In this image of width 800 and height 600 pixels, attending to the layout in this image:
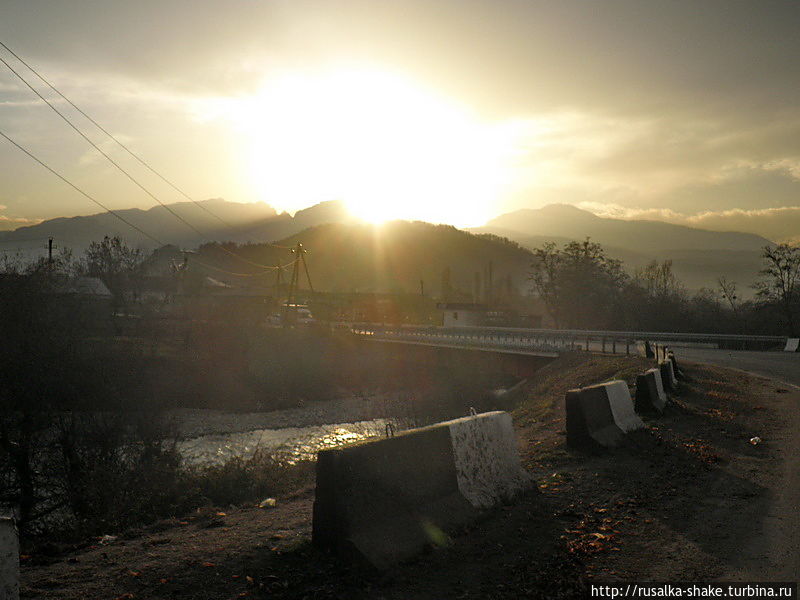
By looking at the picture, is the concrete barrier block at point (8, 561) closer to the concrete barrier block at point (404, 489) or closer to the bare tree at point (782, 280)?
the concrete barrier block at point (404, 489)

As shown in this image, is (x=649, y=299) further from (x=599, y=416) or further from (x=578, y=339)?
(x=599, y=416)

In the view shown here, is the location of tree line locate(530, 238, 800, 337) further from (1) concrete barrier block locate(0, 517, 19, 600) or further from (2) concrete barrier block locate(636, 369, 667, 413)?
(1) concrete barrier block locate(0, 517, 19, 600)

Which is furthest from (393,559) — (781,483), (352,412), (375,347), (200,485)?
(375,347)

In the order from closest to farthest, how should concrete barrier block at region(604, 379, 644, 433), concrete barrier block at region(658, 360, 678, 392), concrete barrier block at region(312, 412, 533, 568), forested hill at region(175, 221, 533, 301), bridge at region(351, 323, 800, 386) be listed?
concrete barrier block at region(312, 412, 533, 568) < concrete barrier block at region(604, 379, 644, 433) < concrete barrier block at region(658, 360, 678, 392) < bridge at region(351, 323, 800, 386) < forested hill at region(175, 221, 533, 301)

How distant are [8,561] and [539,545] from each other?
404 cm

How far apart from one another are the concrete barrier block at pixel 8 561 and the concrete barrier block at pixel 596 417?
7380mm

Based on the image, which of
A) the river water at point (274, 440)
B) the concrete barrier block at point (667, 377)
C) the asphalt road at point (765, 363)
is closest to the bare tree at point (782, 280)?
the asphalt road at point (765, 363)

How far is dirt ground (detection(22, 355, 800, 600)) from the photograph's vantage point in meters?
4.82

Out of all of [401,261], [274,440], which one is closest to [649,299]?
[274,440]

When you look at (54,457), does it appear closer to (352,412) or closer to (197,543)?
(197,543)

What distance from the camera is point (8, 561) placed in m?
3.90

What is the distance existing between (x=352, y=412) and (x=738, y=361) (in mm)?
22000

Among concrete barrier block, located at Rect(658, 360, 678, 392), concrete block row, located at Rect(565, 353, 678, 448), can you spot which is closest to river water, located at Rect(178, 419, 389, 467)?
concrete barrier block, located at Rect(658, 360, 678, 392)

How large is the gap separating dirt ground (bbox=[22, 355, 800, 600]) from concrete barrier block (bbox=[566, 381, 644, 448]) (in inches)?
9.5
